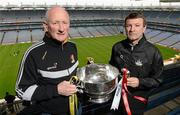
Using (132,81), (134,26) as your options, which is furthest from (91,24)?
(132,81)

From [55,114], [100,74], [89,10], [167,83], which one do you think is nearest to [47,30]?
[100,74]

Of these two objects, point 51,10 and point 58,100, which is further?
point 58,100

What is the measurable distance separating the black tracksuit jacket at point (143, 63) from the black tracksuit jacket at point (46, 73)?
1003 mm

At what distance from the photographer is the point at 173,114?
3.60m

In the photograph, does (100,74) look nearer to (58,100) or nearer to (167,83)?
(58,100)

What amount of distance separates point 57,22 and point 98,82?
921mm

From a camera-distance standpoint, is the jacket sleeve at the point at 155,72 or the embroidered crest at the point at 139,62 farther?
the embroidered crest at the point at 139,62

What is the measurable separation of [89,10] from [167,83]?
159ft

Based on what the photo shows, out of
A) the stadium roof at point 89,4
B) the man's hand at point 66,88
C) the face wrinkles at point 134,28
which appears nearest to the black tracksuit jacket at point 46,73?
the man's hand at point 66,88

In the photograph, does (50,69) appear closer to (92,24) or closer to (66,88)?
(66,88)

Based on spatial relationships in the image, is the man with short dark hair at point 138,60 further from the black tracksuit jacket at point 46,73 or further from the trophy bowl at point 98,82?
the black tracksuit jacket at point 46,73

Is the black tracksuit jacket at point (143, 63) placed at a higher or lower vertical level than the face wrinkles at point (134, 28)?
lower

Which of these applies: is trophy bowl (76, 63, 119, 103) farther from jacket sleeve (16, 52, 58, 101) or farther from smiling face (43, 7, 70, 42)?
smiling face (43, 7, 70, 42)

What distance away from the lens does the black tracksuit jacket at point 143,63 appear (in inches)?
145
